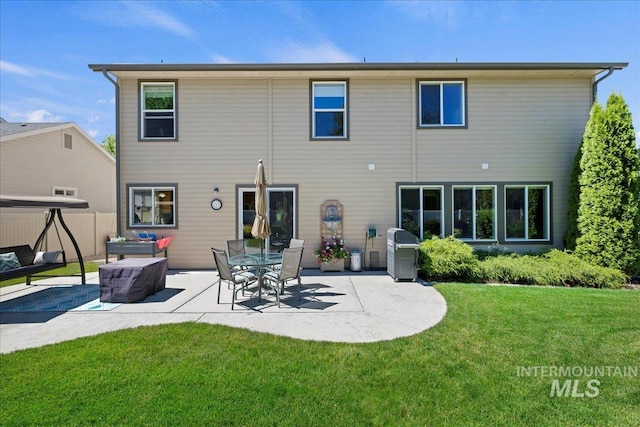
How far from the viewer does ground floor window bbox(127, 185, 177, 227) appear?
359 inches

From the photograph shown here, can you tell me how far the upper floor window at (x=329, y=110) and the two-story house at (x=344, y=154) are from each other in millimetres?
96

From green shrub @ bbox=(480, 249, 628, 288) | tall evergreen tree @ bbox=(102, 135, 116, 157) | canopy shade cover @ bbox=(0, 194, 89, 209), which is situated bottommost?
green shrub @ bbox=(480, 249, 628, 288)

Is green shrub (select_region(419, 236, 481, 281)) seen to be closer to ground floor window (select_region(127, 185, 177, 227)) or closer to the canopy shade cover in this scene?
ground floor window (select_region(127, 185, 177, 227))

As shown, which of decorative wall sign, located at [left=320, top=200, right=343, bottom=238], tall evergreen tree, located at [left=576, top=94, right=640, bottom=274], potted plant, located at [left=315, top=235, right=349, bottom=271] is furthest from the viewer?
Answer: decorative wall sign, located at [left=320, top=200, right=343, bottom=238]

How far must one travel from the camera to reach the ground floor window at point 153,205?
359 inches

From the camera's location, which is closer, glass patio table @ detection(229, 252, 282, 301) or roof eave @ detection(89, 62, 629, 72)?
glass patio table @ detection(229, 252, 282, 301)

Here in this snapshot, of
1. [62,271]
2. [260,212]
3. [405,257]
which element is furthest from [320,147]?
[62,271]

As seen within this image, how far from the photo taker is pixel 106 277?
5809 millimetres

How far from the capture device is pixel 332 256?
8.59 metres

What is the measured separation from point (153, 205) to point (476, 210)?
9.67 meters

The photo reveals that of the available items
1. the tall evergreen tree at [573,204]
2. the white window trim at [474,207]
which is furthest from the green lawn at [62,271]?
Result: the tall evergreen tree at [573,204]

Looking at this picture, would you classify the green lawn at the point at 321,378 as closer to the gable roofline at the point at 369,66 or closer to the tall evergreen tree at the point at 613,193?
the tall evergreen tree at the point at 613,193

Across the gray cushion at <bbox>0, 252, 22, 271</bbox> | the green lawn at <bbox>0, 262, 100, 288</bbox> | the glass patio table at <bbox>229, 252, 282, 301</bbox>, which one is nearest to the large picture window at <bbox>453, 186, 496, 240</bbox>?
the glass patio table at <bbox>229, 252, 282, 301</bbox>

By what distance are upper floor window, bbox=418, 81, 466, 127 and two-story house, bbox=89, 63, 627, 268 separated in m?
0.11
